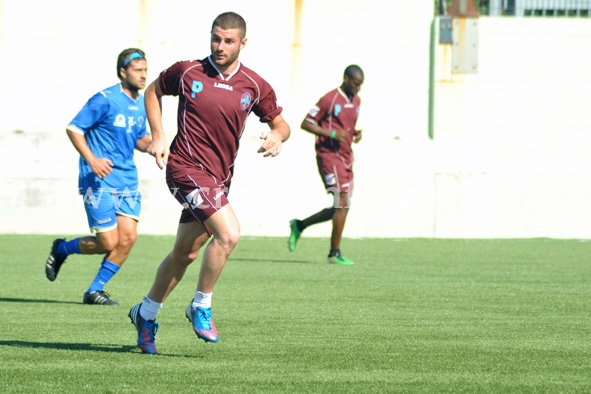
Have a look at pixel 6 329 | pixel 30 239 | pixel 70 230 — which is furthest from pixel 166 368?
pixel 70 230

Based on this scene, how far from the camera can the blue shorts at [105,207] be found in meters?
9.27

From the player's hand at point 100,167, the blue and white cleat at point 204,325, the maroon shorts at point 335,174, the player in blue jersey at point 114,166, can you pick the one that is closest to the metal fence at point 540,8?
the maroon shorts at point 335,174

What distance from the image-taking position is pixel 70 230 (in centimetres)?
1722

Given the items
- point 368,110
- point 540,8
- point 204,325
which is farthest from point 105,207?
point 540,8

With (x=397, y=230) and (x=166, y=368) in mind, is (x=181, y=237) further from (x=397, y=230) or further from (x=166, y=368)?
(x=397, y=230)

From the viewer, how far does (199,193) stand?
6.23 metres

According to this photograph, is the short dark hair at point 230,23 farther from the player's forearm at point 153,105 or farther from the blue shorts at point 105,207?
the blue shorts at point 105,207

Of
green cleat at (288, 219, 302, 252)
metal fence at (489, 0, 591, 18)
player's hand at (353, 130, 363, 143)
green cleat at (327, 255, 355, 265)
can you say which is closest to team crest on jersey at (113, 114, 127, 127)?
green cleat at (327, 255, 355, 265)

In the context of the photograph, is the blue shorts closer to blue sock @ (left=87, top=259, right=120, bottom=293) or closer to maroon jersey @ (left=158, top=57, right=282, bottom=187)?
blue sock @ (left=87, top=259, right=120, bottom=293)

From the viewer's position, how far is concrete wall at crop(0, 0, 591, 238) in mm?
17250

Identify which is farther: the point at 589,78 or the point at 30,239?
the point at 589,78

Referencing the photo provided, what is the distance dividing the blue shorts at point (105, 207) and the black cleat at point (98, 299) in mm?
571

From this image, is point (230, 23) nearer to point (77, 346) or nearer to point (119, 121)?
point (77, 346)

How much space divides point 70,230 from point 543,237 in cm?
764
